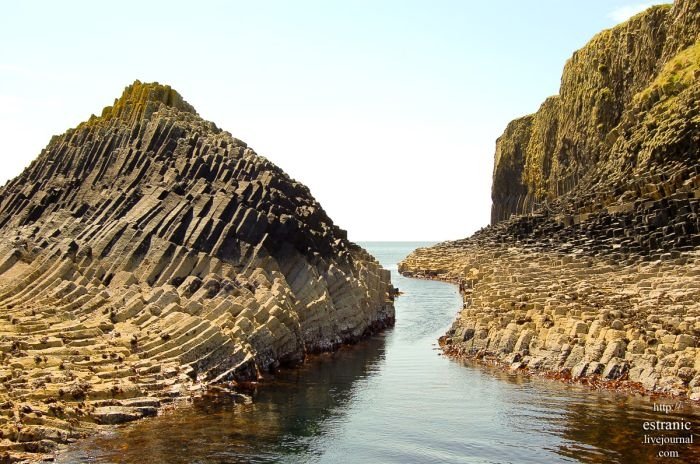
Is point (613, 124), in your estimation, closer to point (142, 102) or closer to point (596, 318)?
point (142, 102)

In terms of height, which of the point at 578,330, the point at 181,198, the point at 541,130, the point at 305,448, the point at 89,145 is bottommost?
the point at 305,448

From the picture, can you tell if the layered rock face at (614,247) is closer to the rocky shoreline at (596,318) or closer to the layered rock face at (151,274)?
the rocky shoreline at (596,318)

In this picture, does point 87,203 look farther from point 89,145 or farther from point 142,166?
point 89,145

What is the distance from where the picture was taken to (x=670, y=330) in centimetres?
3788

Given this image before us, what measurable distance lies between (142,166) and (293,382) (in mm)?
26879

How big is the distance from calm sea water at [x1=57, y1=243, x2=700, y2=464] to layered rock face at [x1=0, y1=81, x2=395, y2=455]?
2133mm

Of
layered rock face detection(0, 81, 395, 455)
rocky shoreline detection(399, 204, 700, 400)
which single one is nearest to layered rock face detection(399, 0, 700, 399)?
rocky shoreline detection(399, 204, 700, 400)

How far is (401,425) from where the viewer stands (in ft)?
109

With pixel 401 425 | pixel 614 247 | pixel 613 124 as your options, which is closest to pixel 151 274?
pixel 401 425

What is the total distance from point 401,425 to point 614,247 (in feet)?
101

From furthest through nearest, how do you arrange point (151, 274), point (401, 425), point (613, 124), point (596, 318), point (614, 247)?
point (613, 124) → point (614, 247) → point (151, 274) → point (596, 318) → point (401, 425)

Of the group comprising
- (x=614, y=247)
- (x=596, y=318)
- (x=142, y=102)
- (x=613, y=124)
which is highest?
(x=613, y=124)

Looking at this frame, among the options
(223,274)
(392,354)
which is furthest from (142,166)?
(392,354)

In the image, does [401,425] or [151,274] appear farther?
[151,274]
